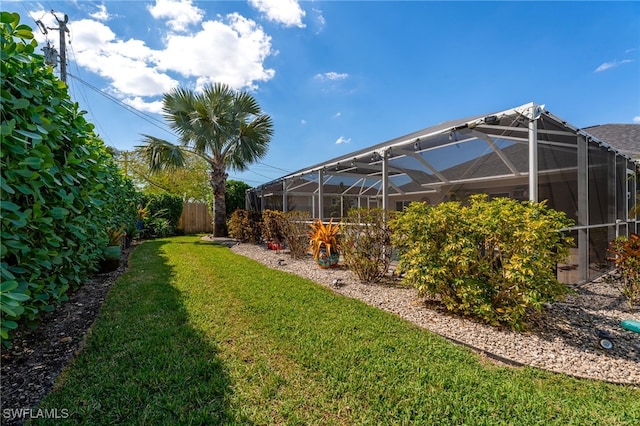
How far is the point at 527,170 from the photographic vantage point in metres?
6.92

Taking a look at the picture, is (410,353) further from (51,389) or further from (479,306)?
(51,389)

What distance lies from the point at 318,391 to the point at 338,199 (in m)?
10.5

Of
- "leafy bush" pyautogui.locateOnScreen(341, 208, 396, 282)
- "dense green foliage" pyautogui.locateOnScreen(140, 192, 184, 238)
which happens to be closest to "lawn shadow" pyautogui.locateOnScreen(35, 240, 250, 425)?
"leafy bush" pyautogui.locateOnScreen(341, 208, 396, 282)

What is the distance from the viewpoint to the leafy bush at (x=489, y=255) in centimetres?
309

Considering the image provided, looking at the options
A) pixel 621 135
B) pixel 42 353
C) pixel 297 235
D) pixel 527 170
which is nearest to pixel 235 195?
pixel 297 235

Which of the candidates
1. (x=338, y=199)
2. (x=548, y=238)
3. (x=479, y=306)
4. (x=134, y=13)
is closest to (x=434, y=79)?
(x=338, y=199)

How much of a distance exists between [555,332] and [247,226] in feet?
32.2

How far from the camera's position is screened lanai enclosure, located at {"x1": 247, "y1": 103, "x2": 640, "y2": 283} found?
15.3 ft

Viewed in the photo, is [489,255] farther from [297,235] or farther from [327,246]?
[297,235]

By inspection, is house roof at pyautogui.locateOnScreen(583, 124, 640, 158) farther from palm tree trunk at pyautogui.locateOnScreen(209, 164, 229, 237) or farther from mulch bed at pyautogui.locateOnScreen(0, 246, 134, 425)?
mulch bed at pyautogui.locateOnScreen(0, 246, 134, 425)

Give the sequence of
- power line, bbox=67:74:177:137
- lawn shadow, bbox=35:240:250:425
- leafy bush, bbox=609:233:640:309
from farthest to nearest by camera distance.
A: power line, bbox=67:74:177:137 → leafy bush, bbox=609:233:640:309 → lawn shadow, bbox=35:240:250:425

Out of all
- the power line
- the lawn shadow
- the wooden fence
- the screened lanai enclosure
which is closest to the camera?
the lawn shadow

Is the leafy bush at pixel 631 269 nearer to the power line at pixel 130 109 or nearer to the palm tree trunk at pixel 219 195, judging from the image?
the palm tree trunk at pixel 219 195

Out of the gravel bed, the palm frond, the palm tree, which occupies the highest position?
the palm tree
